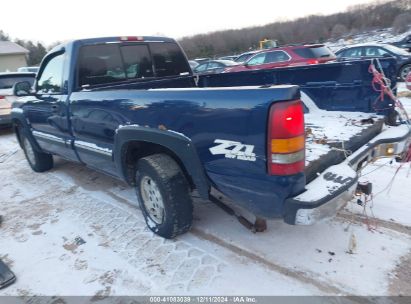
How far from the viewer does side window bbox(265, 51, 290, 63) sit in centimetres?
1153

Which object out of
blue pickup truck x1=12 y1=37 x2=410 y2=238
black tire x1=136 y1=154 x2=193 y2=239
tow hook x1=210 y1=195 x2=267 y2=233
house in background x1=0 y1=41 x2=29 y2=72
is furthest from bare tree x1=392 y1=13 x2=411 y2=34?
house in background x1=0 y1=41 x2=29 y2=72

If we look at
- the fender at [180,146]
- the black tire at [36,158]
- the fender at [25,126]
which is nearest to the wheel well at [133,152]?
the fender at [180,146]

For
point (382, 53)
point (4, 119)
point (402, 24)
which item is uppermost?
point (382, 53)

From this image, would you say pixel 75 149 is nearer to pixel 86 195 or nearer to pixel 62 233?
pixel 86 195

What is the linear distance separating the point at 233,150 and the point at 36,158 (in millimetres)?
4456

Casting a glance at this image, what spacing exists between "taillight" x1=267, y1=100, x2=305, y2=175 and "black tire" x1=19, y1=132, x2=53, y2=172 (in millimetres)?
4628

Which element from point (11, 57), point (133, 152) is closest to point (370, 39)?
point (133, 152)

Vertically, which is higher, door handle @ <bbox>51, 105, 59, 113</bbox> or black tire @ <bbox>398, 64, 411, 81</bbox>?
door handle @ <bbox>51, 105, 59, 113</bbox>

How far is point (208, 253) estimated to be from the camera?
3.09 m

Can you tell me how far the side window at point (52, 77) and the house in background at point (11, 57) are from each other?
44.9 m

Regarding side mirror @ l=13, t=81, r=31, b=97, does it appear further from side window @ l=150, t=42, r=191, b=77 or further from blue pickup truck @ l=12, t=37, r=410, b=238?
side window @ l=150, t=42, r=191, b=77

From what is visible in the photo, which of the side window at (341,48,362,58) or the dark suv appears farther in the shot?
the side window at (341,48,362,58)

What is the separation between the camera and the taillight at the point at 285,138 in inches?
87.2

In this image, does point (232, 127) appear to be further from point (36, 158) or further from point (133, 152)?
point (36, 158)
